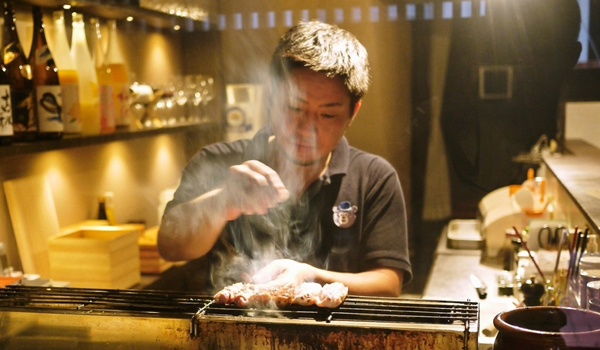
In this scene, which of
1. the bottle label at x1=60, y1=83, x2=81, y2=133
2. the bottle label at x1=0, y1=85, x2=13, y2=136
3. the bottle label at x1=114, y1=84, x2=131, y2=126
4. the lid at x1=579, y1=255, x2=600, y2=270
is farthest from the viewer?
the bottle label at x1=114, y1=84, x2=131, y2=126

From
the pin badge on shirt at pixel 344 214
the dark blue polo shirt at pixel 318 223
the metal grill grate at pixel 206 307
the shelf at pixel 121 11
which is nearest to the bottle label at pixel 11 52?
the shelf at pixel 121 11

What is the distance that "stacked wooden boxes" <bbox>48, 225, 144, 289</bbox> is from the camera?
2.27 m

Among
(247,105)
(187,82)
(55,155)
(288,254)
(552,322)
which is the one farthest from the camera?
(247,105)

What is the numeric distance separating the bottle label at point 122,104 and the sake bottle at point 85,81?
0.32 ft

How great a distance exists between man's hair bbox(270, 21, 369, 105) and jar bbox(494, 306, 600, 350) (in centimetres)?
88

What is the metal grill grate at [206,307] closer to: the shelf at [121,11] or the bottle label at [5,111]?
the bottle label at [5,111]

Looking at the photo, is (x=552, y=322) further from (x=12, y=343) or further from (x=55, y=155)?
(x=55, y=155)

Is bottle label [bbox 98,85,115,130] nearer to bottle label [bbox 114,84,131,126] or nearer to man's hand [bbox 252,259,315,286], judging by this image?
bottle label [bbox 114,84,131,126]

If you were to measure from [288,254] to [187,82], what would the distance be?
1.55 metres

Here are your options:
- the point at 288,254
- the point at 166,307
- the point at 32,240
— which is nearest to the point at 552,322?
the point at 166,307

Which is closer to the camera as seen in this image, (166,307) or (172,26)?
(166,307)

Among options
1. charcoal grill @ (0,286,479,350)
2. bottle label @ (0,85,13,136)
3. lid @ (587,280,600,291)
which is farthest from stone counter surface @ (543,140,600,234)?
bottle label @ (0,85,13,136)

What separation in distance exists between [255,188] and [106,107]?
4.52 ft

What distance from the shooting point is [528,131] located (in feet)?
13.8
